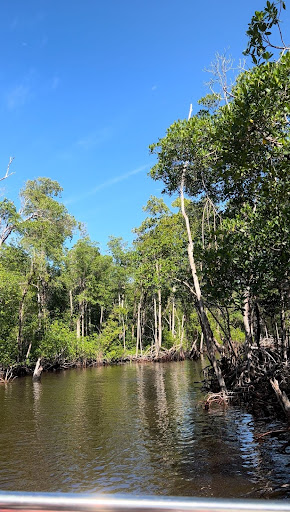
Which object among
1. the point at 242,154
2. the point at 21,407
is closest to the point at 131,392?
the point at 21,407

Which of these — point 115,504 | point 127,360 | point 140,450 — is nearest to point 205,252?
point 140,450

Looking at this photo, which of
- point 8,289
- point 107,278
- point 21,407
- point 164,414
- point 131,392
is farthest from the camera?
point 107,278

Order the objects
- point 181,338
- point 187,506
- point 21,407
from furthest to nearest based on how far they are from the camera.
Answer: point 181,338 < point 21,407 < point 187,506

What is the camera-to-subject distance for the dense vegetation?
273 inches

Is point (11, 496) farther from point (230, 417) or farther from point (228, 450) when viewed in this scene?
point (230, 417)

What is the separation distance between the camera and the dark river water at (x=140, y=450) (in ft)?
21.7

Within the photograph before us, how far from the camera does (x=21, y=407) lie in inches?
576

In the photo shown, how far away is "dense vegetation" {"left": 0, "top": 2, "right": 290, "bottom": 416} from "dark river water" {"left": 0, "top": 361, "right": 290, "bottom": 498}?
2.24 m

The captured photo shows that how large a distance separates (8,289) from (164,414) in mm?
14670

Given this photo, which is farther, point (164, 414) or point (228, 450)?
point (164, 414)

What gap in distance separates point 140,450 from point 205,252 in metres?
5.09

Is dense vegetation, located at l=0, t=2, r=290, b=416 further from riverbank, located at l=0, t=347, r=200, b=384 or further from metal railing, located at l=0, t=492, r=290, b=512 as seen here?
metal railing, located at l=0, t=492, r=290, b=512

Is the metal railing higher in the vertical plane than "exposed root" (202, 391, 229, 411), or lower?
higher

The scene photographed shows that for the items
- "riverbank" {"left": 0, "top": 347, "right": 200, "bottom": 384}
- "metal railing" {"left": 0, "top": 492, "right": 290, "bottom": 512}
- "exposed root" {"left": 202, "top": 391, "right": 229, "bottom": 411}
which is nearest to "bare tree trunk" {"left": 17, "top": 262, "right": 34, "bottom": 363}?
"riverbank" {"left": 0, "top": 347, "right": 200, "bottom": 384}
